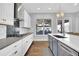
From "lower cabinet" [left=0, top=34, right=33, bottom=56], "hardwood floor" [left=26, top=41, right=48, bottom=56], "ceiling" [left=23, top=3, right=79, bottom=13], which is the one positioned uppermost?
"ceiling" [left=23, top=3, right=79, bottom=13]

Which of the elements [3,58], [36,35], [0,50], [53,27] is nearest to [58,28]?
[53,27]

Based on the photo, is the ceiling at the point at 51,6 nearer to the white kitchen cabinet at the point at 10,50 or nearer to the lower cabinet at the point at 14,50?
the lower cabinet at the point at 14,50

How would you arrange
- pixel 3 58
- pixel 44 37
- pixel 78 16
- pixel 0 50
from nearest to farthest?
pixel 3 58
pixel 0 50
pixel 44 37
pixel 78 16

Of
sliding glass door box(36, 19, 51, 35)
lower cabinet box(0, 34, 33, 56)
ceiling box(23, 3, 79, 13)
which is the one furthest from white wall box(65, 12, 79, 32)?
lower cabinet box(0, 34, 33, 56)

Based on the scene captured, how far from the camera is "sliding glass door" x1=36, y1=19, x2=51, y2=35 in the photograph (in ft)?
32.9

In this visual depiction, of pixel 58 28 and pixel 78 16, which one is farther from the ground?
pixel 78 16

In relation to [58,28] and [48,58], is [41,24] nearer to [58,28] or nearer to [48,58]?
[58,28]

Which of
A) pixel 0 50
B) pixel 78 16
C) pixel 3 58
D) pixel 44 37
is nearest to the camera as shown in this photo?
pixel 3 58

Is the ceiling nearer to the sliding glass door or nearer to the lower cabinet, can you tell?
the sliding glass door

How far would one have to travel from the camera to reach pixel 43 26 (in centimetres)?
1009

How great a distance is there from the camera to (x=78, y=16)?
34.5 feet

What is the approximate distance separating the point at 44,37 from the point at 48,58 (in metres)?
9.07

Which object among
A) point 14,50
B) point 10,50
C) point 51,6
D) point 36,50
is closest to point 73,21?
point 51,6

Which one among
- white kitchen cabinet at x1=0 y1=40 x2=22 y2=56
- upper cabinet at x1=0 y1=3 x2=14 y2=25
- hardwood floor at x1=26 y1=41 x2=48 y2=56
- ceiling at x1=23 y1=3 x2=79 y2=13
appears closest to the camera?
white kitchen cabinet at x1=0 y1=40 x2=22 y2=56
